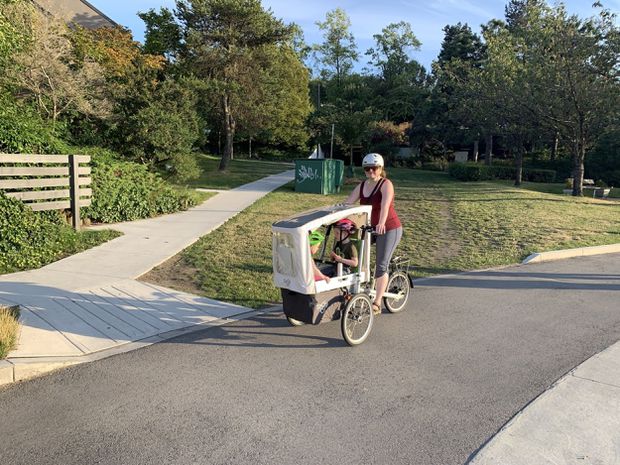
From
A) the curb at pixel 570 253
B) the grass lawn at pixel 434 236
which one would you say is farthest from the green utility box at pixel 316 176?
the curb at pixel 570 253

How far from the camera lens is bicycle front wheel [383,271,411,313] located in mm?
5918

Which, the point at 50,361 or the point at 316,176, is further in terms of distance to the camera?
the point at 316,176

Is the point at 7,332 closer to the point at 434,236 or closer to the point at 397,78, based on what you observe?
the point at 434,236

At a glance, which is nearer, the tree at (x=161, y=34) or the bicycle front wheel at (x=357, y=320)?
the bicycle front wheel at (x=357, y=320)

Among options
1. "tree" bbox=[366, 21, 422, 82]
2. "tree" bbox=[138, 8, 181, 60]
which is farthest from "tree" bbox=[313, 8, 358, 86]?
"tree" bbox=[138, 8, 181, 60]

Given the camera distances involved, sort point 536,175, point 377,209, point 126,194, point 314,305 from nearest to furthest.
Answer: point 314,305 → point 377,209 → point 126,194 → point 536,175

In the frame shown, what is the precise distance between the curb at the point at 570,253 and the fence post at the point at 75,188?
8980 mm

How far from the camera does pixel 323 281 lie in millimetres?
4801

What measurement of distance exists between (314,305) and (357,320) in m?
0.52

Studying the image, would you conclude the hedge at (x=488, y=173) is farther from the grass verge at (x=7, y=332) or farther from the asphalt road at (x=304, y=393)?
the grass verge at (x=7, y=332)

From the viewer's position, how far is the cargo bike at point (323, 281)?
4672 mm

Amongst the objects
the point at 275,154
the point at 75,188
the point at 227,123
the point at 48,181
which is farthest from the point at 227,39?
the point at 275,154

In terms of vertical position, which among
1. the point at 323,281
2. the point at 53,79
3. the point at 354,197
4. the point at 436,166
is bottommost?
the point at 323,281

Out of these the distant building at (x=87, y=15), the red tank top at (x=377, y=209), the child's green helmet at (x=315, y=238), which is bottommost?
the child's green helmet at (x=315, y=238)
